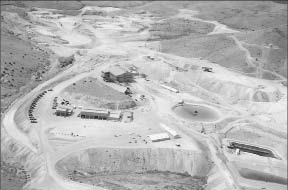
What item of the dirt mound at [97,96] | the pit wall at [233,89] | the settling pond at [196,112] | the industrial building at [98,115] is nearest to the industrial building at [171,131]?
the settling pond at [196,112]

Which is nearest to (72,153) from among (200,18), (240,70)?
(240,70)

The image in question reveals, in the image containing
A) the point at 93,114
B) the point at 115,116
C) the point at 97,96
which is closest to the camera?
the point at 93,114

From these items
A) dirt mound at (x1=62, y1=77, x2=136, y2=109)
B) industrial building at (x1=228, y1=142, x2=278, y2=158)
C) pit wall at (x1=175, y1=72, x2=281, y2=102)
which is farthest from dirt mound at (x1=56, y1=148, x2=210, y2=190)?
pit wall at (x1=175, y1=72, x2=281, y2=102)

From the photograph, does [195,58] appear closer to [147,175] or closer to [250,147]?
[250,147]

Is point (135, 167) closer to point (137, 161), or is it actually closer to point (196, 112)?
point (137, 161)

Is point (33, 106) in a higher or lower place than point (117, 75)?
lower

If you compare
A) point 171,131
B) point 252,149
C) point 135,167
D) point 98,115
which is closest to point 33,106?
point 98,115

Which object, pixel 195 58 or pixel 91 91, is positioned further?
pixel 195 58
